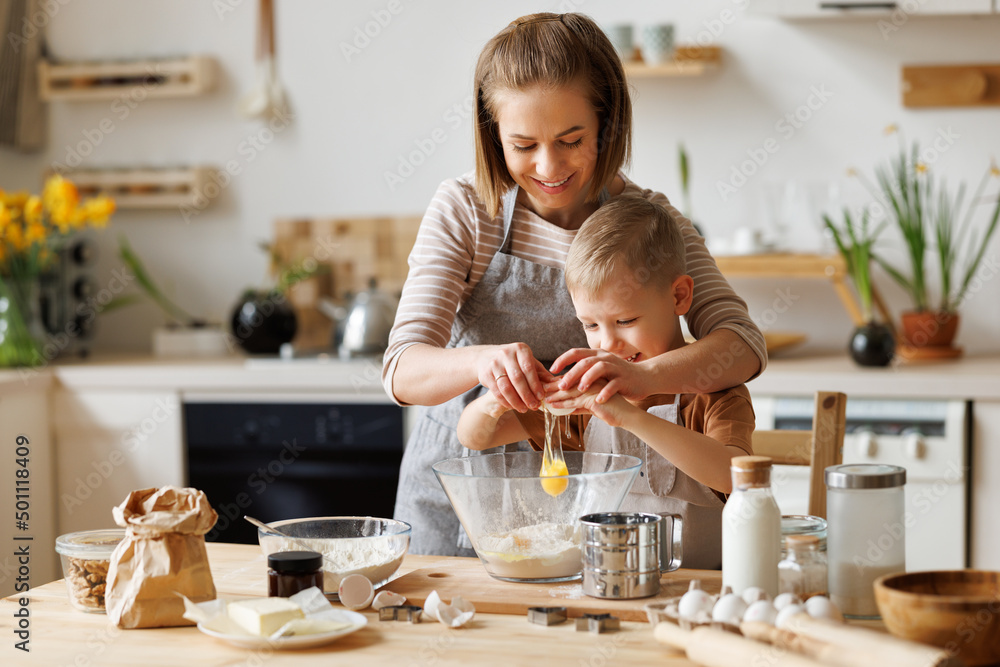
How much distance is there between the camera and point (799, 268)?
2.80 meters

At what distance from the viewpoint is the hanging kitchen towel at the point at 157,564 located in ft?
3.45

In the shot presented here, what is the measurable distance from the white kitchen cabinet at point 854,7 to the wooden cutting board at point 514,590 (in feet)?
6.39

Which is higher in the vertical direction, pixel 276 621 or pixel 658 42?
pixel 658 42

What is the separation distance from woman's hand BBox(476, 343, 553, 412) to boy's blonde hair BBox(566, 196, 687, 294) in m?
0.17

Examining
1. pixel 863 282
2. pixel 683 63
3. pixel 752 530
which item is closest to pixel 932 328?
pixel 863 282

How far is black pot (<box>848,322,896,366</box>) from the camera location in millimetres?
2510

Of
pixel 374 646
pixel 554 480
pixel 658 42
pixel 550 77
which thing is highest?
pixel 658 42

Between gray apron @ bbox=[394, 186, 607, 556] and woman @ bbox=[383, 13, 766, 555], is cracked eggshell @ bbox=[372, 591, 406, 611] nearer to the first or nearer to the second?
woman @ bbox=[383, 13, 766, 555]

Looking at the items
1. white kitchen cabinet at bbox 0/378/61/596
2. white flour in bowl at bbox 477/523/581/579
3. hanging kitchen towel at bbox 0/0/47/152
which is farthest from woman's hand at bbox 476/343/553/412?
hanging kitchen towel at bbox 0/0/47/152

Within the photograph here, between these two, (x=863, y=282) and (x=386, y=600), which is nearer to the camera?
(x=386, y=600)

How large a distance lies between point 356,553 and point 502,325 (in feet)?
1.65

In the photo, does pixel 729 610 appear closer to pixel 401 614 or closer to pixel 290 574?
pixel 401 614

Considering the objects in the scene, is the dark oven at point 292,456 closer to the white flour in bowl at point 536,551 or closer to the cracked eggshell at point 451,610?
the white flour in bowl at point 536,551

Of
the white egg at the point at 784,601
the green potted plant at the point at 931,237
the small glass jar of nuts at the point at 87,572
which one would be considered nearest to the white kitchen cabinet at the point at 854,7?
the green potted plant at the point at 931,237
